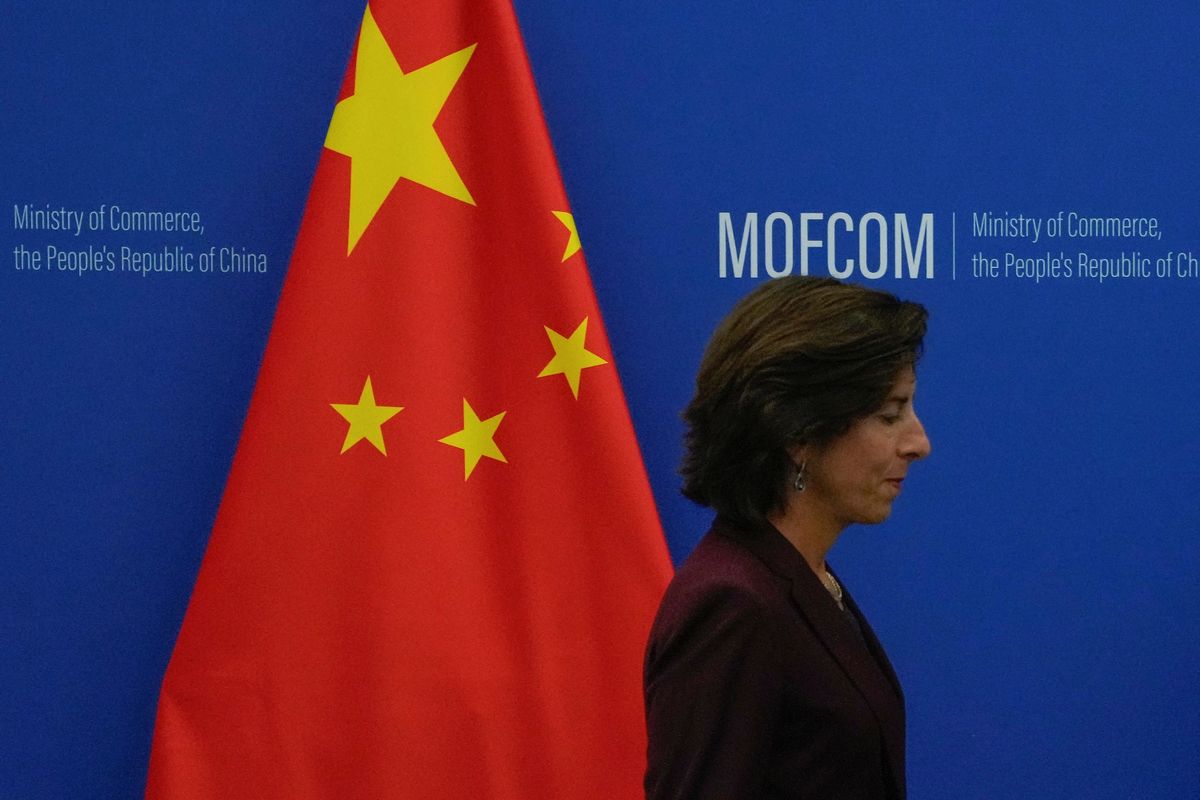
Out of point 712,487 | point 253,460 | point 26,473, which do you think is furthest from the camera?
point 26,473

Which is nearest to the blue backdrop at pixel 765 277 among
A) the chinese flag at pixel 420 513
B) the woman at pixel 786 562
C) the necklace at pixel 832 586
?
the chinese flag at pixel 420 513

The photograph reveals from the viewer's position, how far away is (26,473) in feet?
7.42

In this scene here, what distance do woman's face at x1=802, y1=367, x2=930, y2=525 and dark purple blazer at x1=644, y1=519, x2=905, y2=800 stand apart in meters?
0.10

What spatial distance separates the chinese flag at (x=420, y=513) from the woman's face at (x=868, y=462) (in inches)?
26.4

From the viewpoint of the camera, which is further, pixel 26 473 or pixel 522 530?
pixel 26 473

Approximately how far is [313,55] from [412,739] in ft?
3.48

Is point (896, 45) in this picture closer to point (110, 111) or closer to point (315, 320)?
point (315, 320)

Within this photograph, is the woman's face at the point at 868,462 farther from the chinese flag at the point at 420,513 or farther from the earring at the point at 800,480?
the chinese flag at the point at 420,513

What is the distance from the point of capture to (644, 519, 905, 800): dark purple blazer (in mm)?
1184

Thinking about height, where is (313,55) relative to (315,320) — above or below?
above

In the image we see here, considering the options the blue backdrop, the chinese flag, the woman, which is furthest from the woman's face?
the blue backdrop

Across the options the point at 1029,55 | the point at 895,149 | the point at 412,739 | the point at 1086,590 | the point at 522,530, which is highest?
Answer: the point at 1029,55

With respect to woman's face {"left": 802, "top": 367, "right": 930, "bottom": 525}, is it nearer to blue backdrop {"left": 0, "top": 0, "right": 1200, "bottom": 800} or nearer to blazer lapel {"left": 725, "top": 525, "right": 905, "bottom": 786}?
blazer lapel {"left": 725, "top": 525, "right": 905, "bottom": 786}

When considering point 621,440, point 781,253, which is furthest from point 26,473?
point 781,253
